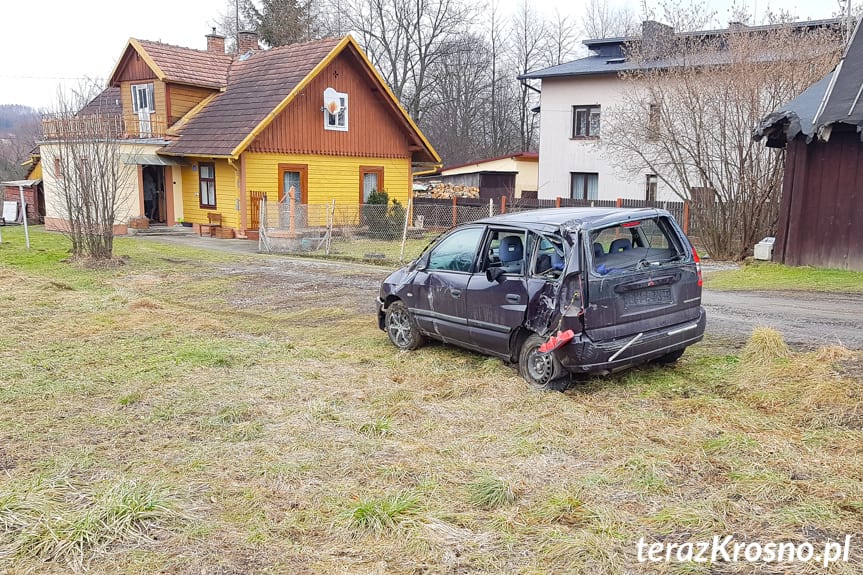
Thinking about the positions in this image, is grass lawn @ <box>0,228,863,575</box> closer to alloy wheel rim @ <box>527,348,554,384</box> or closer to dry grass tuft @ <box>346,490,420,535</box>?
dry grass tuft @ <box>346,490,420,535</box>

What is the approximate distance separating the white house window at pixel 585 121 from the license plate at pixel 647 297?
25175 mm

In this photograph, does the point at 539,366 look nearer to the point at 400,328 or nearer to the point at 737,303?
the point at 400,328

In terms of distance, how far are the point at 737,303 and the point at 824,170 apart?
4862mm

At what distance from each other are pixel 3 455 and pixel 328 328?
→ 16.1 feet

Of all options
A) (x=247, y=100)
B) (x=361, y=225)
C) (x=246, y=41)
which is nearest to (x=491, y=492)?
(x=361, y=225)

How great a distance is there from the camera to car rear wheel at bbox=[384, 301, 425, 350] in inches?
320

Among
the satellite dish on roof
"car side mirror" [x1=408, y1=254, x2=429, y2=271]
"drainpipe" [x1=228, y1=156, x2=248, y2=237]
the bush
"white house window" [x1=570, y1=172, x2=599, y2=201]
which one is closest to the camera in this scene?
"car side mirror" [x1=408, y1=254, x2=429, y2=271]

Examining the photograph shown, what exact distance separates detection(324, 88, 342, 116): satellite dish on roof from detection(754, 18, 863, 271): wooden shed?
15.6 metres

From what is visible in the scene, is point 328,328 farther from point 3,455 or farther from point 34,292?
point 34,292

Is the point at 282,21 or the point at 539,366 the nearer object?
the point at 539,366

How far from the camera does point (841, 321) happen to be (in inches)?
358

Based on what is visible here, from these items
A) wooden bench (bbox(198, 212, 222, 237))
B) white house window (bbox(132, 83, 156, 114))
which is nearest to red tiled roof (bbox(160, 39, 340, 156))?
white house window (bbox(132, 83, 156, 114))

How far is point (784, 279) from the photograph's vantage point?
523 inches

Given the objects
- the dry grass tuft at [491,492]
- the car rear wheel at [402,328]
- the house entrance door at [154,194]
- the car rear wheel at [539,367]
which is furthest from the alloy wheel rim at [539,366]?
the house entrance door at [154,194]
